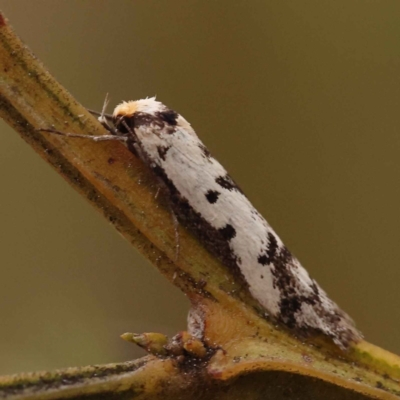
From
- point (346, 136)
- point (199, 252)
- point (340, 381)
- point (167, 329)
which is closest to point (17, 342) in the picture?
point (167, 329)

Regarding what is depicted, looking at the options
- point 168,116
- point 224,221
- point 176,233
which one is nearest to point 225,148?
point 168,116

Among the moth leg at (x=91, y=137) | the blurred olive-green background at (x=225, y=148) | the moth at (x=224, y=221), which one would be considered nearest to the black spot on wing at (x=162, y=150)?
the moth at (x=224, y=221)

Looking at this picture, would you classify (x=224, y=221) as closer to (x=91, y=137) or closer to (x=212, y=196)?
(x=212, y=196)

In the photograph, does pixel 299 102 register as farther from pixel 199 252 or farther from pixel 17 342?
pixel 17 342

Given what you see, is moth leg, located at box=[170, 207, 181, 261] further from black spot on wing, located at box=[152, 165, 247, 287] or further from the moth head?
the moth head

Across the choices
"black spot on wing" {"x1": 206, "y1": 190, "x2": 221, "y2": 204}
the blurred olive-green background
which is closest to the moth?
"black spot on wing" {"x1": 206, "y1": 190, "x2": 221, "y2": 204}

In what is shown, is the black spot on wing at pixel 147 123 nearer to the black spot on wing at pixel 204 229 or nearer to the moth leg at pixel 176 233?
the black spot on wing at pixel 204 229
